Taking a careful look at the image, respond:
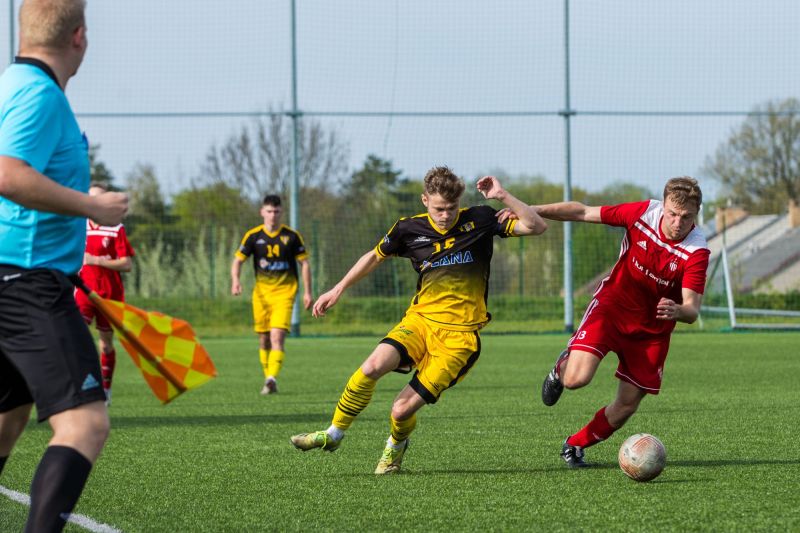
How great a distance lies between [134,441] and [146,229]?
692 inches

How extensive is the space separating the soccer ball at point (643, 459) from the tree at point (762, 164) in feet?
67.6

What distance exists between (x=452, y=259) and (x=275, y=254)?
19.9 ft

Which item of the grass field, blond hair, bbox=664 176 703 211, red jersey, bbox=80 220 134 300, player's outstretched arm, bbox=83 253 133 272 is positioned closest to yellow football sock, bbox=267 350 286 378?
the grass field

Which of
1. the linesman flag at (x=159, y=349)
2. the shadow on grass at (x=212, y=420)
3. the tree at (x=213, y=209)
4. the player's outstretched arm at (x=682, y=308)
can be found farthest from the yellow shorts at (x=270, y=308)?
the tree at (x=213, y=209)

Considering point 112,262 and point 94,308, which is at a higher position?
point 112,262

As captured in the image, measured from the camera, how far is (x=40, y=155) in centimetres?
347

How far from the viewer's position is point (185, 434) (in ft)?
26.5

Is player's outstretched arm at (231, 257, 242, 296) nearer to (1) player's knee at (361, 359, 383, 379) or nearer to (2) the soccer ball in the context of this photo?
(1) player's knee at (361, 359, 383, 379)

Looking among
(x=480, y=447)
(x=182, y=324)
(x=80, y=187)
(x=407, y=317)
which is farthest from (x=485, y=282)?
(x=80, y=187)

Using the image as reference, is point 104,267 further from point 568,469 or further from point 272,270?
point 568,469

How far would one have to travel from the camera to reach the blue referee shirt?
3453mm

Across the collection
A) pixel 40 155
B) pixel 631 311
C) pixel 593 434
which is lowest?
pixel 593 434

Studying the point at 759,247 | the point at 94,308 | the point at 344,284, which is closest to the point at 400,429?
the point at 344,284

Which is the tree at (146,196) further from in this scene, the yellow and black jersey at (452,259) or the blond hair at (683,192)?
the blond hair at (683,192)
